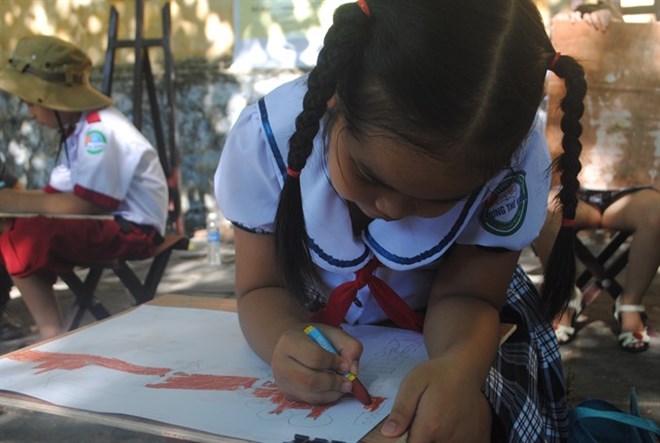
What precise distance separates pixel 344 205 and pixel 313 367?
11.1 inches

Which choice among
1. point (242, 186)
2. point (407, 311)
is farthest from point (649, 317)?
point (242, 186)

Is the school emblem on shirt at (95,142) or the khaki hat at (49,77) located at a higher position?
the khaki hat at (49,77)

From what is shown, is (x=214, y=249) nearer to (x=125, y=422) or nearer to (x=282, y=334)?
(x=282, y=334)

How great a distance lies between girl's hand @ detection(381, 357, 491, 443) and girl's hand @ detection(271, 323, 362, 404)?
9cm

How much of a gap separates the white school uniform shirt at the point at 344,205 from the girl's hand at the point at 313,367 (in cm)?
19

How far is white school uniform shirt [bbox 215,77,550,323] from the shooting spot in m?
1.08

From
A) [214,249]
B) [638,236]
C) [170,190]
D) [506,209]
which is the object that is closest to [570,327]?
[638,236]

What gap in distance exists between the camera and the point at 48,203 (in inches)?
104

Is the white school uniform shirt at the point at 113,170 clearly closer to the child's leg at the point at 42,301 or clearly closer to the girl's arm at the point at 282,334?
the child's leg at the point at 42,301

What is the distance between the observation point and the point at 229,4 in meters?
Answer: 4.85

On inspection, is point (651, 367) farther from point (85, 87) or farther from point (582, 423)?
point (85, 87)

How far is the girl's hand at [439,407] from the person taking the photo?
835 mm

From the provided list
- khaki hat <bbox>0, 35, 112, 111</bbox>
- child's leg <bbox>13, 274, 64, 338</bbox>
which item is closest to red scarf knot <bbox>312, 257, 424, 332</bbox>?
child's leg <bbox>13, 274, 64, 338</bbox>

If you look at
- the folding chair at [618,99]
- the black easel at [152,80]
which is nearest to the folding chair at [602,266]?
the folding chair at [618,99]
